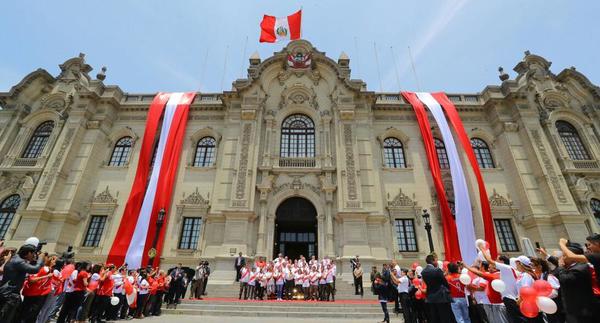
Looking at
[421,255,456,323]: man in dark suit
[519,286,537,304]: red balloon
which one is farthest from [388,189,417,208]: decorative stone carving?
[519,286,537,304]: red balloon

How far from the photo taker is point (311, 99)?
21.6 meters

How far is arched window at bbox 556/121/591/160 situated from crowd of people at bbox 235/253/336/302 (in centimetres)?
1975

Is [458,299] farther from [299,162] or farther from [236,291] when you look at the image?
[299,162]

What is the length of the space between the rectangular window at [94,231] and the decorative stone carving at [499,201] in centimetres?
2590

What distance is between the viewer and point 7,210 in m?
18.0

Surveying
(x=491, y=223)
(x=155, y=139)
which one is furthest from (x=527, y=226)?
(x=155, y=139)

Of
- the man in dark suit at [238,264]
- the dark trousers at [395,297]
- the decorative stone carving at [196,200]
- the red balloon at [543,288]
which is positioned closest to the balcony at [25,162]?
the decorative stone carving at [196,200]

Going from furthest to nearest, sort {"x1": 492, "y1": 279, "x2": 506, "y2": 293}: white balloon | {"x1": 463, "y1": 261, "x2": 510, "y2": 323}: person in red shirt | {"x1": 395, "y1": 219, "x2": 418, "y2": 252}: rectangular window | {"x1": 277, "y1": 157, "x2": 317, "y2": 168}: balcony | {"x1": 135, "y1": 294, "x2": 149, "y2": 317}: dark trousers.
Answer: {"x1": 277, "y1": 157, "x2": 317, "y2": 168}: balcony
{"x1": 395, "y1": 219, "x2": 418, "y2": 252}: rectangular window
{"x1": 135, "y1": 294, "x2": 149, "y2": 317}: dark trousers
{"x1": 463, "y1": 261, "x2": 510, "y2": 323}: person in red shirt
{"x1": 492, "y1": 279, "x2": 506, "y2": 293}: white balloon

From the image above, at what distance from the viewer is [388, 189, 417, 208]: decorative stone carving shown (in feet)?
60.0

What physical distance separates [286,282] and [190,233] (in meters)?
8.20

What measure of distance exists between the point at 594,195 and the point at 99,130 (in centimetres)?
3414

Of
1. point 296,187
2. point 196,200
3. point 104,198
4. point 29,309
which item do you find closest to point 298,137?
point 296,187

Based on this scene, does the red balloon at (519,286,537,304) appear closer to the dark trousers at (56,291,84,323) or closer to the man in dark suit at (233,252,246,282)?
the dark trousers at (56,291,84,323)

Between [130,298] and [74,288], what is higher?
[74,288]
